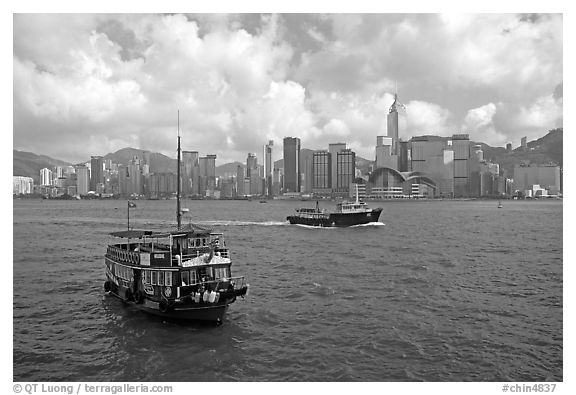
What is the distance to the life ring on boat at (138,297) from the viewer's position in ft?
83.3

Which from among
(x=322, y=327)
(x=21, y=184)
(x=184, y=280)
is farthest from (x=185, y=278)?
(x=21, y=184)

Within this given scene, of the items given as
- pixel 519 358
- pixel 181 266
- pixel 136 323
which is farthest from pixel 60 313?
pixel 519 358

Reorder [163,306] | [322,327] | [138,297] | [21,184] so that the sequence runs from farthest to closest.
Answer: [21,184]
[138,297]
[163,306]
[322,327]

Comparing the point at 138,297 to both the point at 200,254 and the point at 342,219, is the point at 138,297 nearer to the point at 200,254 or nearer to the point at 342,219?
the point at 200,254

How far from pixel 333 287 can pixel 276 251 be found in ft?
64.9

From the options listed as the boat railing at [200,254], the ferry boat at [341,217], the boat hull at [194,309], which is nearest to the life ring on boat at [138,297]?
the boat hull at [194,309]

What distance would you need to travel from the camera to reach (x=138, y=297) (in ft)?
83.8

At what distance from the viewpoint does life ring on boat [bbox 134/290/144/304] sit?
25375mm

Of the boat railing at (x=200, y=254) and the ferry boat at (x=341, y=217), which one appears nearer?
the boat railing at (x=200, y=254)

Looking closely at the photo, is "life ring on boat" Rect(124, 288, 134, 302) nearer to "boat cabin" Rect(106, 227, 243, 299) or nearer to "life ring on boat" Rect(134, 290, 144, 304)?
"boat cabin" Rect(106, 227, 243, 299)

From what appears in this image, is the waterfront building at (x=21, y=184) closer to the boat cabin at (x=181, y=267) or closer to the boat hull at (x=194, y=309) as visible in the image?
the boat cabin at (x=181, y=267)

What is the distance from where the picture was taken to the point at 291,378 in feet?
59.6

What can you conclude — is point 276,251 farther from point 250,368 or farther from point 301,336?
point 250,368


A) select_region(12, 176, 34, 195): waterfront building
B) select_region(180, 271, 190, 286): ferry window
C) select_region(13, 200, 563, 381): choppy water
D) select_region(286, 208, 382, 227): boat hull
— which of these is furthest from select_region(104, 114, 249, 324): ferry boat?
select_region(286, 208, 382, 227): boat hull
